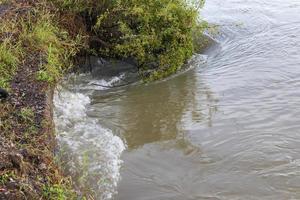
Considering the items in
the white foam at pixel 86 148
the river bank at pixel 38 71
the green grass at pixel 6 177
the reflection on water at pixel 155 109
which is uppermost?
the river bank at pixel 38 71

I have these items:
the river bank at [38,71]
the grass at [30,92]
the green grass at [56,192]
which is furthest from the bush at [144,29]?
the green grass at [56,192]

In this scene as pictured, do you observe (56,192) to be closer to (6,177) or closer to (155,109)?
(6,177)

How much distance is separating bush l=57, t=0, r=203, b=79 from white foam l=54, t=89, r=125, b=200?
1.32m

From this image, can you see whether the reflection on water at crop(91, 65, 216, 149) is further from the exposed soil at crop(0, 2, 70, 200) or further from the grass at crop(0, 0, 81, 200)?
the exposed soil at crop(0, 2, 70, 200)

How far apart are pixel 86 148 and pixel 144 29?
9.32 feet

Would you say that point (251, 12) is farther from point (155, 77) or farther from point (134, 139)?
point (134, 139)

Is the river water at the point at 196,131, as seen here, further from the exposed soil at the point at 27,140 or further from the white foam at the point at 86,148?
the exposed soil at the point at 27,140

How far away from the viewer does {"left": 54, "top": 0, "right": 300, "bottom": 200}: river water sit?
15.1ft

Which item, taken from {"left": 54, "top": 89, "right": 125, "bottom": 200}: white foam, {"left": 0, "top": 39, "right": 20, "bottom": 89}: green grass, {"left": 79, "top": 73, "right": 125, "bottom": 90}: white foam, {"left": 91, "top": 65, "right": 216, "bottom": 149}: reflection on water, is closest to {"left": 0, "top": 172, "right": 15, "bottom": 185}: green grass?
{"left": 54, "top": 89, "right": 125, "bottom": 200}: white foam

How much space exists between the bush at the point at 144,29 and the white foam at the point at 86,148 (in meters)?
1.32

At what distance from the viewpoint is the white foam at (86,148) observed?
15.3 ft

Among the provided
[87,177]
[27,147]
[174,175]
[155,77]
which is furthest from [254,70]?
[27,147]

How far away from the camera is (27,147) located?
160 inches

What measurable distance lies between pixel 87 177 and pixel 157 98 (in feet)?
7.97
